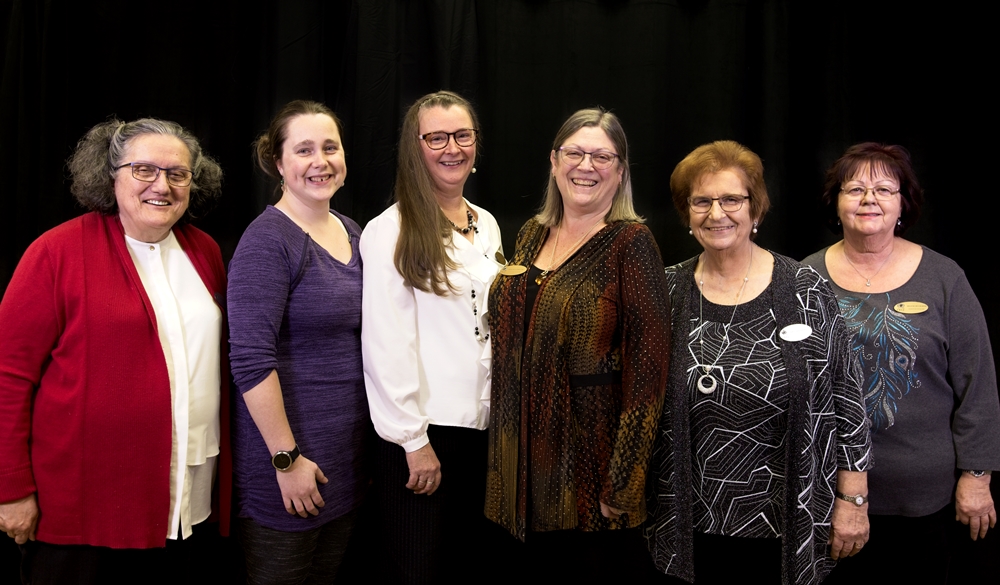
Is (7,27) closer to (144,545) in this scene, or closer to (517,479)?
(144,545)

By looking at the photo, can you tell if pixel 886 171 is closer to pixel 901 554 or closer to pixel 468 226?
pixel 901 554

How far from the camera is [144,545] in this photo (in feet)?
5.37

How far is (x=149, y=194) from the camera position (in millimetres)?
1683

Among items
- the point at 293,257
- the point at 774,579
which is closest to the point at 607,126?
the point at 293,257

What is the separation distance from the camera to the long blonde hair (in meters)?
1.72

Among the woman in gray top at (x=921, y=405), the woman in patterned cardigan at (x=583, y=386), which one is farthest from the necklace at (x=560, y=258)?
the woman in gray top at (x=921, y=405)

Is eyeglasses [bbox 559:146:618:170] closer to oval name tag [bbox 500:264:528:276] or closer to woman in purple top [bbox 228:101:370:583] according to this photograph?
oval name tag [bbox 500:264:528:276]

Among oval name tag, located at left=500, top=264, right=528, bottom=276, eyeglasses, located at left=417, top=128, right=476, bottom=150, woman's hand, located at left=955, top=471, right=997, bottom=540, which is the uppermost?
eyeglasses, located at left=417, top=128, right=476, bottom=150

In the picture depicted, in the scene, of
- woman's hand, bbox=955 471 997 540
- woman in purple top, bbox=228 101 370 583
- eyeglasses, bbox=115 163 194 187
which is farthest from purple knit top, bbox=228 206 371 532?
woman's hand, bbox=955 471 997 540

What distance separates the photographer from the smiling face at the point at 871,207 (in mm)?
2021

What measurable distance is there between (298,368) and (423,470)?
427 millimetres

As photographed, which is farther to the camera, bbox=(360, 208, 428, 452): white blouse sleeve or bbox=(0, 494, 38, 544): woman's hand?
bbox=(360, 208, 428, 452): white blouse sleeve

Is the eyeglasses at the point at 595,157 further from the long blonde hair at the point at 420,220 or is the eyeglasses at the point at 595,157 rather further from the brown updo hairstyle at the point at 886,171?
the brown updo hairstyle at the point at 886,171

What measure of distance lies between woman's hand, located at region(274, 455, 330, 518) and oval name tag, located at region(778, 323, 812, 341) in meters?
1.26
